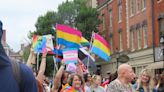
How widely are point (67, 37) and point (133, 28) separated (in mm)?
25412

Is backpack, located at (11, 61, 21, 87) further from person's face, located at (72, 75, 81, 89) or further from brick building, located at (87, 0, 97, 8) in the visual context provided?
brick building, located at (87, 0, 97, 8)

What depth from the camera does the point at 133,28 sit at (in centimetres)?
4166

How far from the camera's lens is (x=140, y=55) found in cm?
4034

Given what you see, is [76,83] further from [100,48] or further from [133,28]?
[133,28]

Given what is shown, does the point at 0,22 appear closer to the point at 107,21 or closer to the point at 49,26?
the point at 107,21

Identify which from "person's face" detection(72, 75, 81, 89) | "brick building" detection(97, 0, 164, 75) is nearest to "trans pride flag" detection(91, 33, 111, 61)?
"person's face" detection(72, 75, 81, 89)

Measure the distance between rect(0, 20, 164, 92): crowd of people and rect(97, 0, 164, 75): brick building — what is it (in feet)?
79.5

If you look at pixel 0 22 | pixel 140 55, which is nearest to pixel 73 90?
pixel 0 22

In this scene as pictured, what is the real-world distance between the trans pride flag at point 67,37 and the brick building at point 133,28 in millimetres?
18434

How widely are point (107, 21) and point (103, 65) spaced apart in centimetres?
529

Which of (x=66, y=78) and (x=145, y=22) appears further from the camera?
(x=145, y=22)

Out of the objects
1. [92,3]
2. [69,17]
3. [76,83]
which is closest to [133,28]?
[69,17]

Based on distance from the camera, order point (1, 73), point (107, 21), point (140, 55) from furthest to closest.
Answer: point (107, 21)
point (140, 55)
point (1, 73)

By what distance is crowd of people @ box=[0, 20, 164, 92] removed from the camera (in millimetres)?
2602
